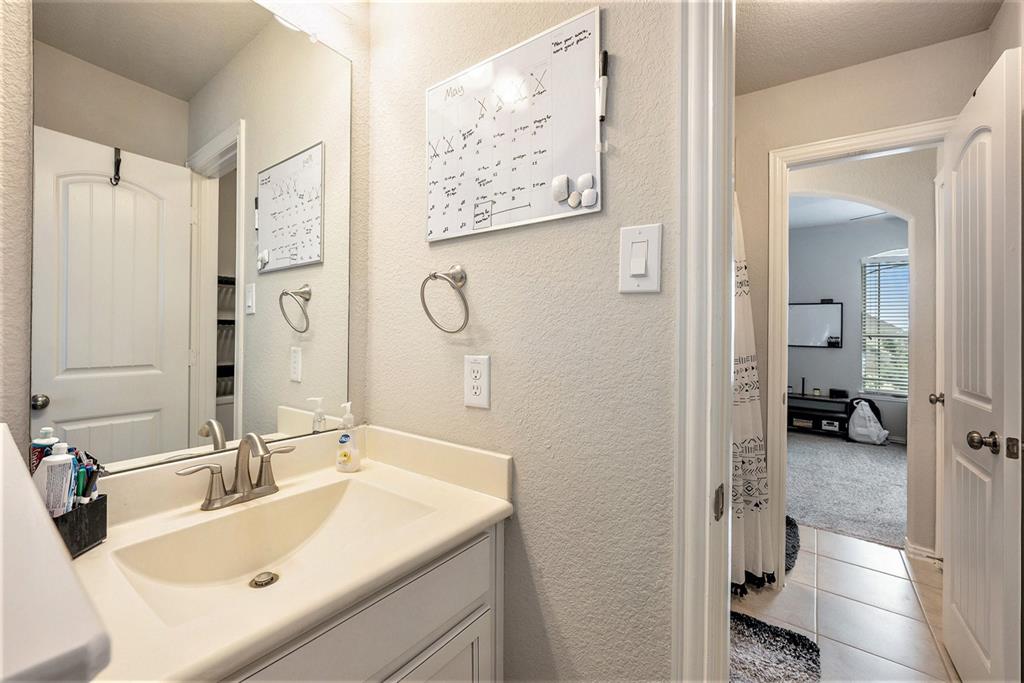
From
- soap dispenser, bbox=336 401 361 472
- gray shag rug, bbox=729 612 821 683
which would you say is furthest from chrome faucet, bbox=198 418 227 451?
gray shag rug, bbox=729 612 821 683

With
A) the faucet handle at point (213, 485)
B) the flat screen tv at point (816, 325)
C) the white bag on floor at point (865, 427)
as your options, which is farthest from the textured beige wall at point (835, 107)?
the flat screen tv at point (816, 325)

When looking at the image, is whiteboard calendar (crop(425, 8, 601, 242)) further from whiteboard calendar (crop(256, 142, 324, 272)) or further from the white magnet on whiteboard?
whiteboard calendar (crop(256, 142, 324, 272))

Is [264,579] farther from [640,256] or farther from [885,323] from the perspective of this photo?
[885,323]

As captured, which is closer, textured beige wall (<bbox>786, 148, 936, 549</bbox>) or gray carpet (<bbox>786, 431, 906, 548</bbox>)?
textured beige wall (<bbox>786, 148, 936, 549</bbox>)

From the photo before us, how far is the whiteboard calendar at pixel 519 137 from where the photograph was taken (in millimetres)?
945

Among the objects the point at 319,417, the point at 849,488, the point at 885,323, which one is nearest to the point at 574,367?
the point at 319,417

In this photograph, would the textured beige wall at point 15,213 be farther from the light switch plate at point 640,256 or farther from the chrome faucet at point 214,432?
the light switch plate at point 640,256

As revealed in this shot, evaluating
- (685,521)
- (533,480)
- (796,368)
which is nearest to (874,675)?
(685,521)

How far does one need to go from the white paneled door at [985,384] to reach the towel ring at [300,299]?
77.4 inches

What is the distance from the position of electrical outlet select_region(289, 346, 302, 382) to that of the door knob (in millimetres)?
2026

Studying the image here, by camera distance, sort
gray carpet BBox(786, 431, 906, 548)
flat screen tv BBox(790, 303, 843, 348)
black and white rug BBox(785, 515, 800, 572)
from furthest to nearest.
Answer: flat screen tv BBox(790, 303, 843, 348) < gray carpet BBox(786, 431, 906, 548) < black and white rug BBox(785, 515, 800, 572)

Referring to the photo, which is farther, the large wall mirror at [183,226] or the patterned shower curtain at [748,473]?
the patterned shower curtain at [748,473]

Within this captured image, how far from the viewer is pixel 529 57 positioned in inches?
40.3

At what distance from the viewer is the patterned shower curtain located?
2191 millimetres
